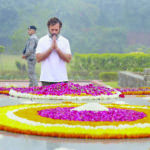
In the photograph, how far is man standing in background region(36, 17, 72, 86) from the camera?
20.9 ft

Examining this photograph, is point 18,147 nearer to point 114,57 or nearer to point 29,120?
point 29,120

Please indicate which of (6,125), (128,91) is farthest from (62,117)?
(128,91)

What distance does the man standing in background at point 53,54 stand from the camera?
20.9 ft

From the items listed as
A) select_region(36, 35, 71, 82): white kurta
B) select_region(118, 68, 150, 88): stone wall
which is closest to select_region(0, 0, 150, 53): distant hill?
select_region(118, 68, 150, 88): stone wall

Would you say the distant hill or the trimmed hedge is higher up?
the distant hill

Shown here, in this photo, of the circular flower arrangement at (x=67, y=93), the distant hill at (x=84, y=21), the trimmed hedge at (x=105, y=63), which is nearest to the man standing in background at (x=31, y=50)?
the circular flower arrangement at (x=67, y=93)

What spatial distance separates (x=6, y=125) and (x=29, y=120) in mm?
453

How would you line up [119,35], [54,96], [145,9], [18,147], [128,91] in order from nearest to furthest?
[18,147] < [54,96] < [128,91] < [119,35] < [145,9]

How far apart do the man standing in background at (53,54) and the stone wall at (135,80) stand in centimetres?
867

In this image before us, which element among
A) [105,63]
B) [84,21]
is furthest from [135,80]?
[84,21]

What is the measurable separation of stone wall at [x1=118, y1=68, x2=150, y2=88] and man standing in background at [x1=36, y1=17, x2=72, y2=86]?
8674mm

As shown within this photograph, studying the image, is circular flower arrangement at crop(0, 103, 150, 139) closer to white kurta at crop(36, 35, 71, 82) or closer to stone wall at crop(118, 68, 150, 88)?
white kurta at crop(36, 35, 71, 82)

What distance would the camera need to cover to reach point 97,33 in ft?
152

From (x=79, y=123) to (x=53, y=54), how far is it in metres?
1.36
